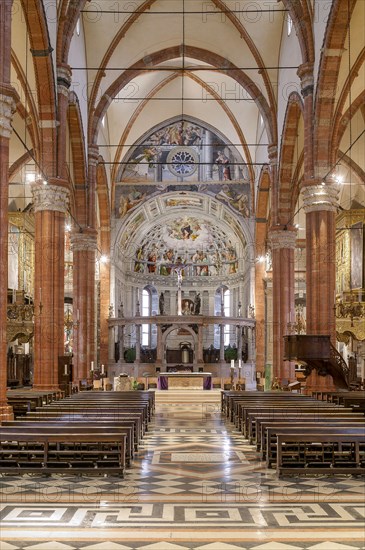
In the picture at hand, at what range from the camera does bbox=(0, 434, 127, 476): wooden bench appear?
10500mm

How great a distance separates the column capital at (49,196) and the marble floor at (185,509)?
12377 mm

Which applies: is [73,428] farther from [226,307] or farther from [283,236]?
[226,307]

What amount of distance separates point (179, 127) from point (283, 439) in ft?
112

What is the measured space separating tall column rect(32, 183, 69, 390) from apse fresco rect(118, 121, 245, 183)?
64.6ft

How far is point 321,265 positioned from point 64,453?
14278 mm

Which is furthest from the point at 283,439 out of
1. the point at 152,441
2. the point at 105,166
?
the point at 105,166

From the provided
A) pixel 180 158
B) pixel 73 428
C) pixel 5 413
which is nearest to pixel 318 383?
pixel 5 413

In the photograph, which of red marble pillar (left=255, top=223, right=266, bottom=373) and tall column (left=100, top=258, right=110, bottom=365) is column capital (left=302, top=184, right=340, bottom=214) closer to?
red marble pillar (left=255, top=223, right=266, bottom=373)

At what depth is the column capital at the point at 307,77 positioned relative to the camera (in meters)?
23.7

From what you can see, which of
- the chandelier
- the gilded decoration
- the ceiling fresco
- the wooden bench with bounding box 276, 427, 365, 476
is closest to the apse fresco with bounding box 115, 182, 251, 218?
the ceiling fresco

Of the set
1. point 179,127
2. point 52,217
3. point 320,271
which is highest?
point 179,127

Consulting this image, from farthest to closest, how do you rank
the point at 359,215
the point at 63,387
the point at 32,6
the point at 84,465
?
the point at 359,215 → the point at 63,387 → the point at 32,6 → the point at 84,465

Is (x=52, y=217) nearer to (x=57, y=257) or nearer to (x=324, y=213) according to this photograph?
(x=57, y=257)

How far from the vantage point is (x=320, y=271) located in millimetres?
23594
